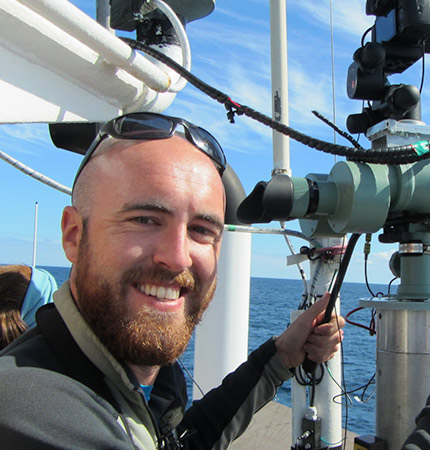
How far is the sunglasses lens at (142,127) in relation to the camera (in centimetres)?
157

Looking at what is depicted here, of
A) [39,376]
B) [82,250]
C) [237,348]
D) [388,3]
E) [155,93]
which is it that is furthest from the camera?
[237,348]

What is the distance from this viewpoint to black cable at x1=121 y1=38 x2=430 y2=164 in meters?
1.77

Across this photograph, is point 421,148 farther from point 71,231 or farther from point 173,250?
point 71,231

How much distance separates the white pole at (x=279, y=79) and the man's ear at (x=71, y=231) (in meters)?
2.00

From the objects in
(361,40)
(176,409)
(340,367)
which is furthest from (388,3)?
(340,367)

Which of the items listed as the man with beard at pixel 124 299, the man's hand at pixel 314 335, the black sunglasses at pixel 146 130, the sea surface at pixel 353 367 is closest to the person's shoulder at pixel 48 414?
the man with beard at pixel 124 299

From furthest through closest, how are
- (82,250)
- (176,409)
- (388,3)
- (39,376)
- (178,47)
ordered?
1. (178,47)
2. (388,3)
3. (176,409)
4. (82,250)
5. (39,376)

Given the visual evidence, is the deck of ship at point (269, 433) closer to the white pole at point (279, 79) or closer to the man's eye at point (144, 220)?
the white pole at point (279, 79)

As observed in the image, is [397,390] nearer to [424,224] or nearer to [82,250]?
[424,224]

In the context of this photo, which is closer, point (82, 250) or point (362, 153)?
point (82, 250)

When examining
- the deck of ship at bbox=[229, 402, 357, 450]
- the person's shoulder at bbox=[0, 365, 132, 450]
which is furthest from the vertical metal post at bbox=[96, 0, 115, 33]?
the deck of ship at bbox=[229, 402, 357, 450]

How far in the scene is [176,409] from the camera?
5.47ft

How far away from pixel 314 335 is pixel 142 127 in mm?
1129

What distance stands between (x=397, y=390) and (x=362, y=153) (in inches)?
35.7
